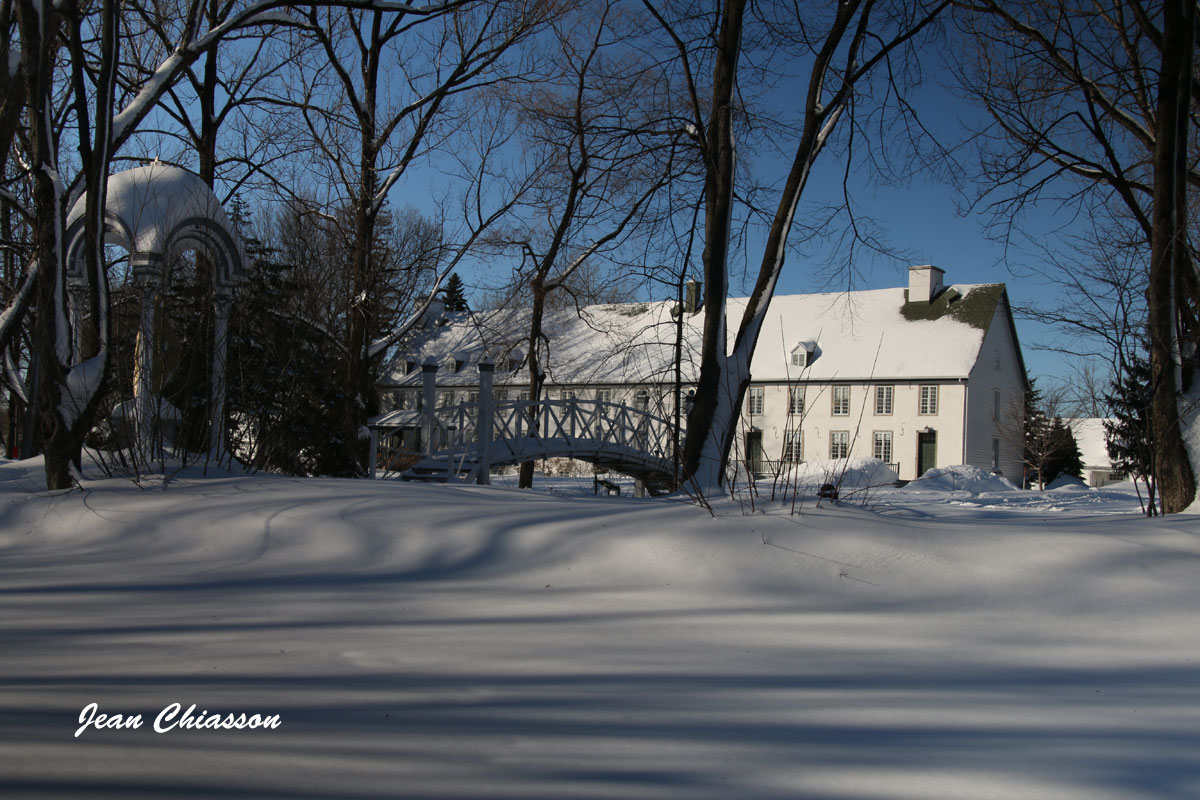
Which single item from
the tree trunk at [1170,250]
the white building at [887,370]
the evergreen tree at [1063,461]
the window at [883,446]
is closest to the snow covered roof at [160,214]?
the tree trunk at [1170,250]

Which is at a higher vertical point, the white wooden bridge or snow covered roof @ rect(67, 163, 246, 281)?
snow covered roof @ rect(67, 163, 246, 281)

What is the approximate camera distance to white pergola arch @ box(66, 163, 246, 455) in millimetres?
8312

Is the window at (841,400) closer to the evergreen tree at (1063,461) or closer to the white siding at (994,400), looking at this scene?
the white siding at (994,400)

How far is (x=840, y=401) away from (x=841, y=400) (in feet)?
0.26

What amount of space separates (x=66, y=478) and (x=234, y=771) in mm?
5833

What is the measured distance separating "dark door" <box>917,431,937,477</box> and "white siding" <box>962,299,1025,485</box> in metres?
1.28

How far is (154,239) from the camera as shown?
9000 millimetres

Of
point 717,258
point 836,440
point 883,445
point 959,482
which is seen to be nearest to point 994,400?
point 883,445

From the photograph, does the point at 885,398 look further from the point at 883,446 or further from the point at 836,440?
the point at 836,440

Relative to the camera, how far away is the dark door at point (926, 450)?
119 ft

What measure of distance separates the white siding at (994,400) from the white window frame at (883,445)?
2975 mm

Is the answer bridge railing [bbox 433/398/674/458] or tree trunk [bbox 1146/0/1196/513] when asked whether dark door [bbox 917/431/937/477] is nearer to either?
bridge railing [bbox 433/398/674/458]

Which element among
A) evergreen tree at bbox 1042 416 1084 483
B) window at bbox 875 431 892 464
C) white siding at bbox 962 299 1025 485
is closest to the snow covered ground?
white siding at bbox 962 299 1025 485

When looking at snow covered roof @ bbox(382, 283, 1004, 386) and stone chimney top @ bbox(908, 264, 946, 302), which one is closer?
snow covered roof @ bbox(382, 283, 1004, 386)
